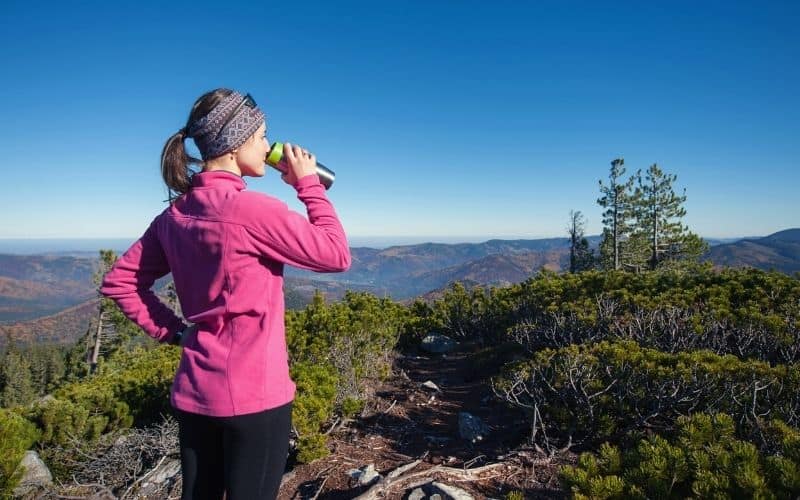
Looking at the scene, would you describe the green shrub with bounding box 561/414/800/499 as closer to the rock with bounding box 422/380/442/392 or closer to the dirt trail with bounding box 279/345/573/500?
the dirt trail with bounding box 279/345/573/500

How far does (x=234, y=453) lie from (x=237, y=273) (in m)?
0.55

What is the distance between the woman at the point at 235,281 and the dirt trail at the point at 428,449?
2.59 meters

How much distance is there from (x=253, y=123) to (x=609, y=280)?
796 cm

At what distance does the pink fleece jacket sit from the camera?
125cm

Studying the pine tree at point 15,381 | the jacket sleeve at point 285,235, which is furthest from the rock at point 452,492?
the pine tree at point 15,381

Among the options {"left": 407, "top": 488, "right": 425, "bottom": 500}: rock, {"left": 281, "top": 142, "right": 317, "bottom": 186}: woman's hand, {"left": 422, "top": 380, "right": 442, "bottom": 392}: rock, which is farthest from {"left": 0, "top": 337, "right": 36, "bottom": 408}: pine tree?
{"left": 281, "top": 142, "right": 317, "bottom": 186}: woman's hand

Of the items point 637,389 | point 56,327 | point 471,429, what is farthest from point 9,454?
point 56,327

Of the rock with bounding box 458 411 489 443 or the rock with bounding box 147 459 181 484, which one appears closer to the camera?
the rock with bounding box 147 459 181 484

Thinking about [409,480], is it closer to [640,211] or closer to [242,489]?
[242,489]

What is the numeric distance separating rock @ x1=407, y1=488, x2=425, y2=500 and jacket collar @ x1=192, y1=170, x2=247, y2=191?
120 inches

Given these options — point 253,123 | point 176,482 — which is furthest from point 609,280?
point 253,123

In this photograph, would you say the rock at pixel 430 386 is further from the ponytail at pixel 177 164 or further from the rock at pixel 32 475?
the ponytail at pixel 177 164

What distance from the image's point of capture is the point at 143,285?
164 cm

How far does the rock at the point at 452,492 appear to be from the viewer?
331cm
